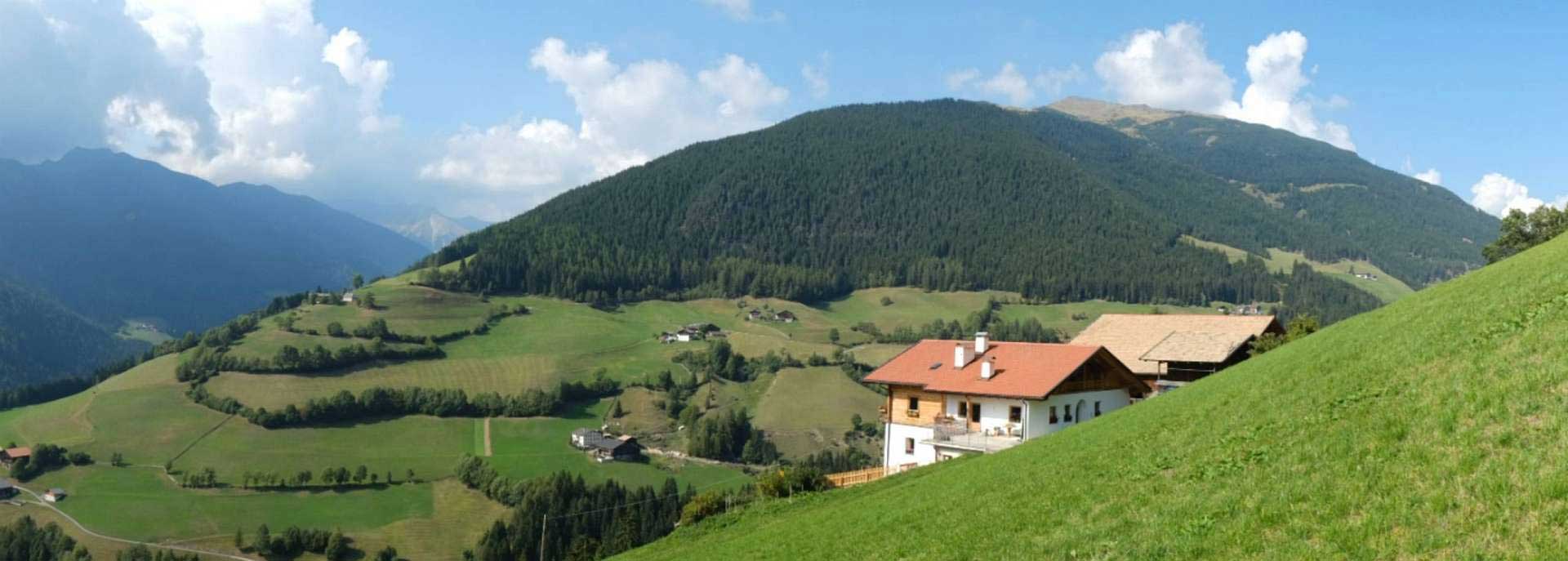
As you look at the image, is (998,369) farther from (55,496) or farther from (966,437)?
(55,496)

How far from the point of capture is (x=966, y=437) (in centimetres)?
4578

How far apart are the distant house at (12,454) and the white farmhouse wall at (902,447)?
136 m

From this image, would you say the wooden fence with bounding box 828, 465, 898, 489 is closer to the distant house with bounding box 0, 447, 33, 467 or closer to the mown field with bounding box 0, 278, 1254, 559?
the mown field with bounding box 0, 278, 1254, 559

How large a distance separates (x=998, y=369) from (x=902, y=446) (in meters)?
6.66

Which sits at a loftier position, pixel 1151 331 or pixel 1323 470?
pixel 1151 331

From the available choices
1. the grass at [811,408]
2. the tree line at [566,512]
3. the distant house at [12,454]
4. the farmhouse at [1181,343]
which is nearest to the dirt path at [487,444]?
the tree line at [566,512]

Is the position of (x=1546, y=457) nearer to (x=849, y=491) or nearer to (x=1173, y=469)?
(x=1173, y=469)

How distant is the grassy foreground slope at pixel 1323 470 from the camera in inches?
382

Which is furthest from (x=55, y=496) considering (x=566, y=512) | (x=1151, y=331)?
(x=1151, y=331)

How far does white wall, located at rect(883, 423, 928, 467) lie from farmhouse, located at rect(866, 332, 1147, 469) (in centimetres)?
4

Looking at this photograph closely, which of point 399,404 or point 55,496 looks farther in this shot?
point 399,404

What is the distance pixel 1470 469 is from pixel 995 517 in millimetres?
8431

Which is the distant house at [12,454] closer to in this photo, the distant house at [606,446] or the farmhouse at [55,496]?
the farmhouse at [55,496]

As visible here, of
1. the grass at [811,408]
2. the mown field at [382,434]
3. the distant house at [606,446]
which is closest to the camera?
the mown field at [382,434]
